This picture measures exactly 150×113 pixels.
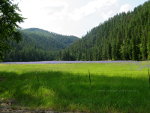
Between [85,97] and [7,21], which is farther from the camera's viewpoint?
[7,21]

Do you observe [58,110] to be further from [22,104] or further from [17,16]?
[17,16]

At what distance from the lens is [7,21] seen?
27297 mm

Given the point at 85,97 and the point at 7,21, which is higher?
the point at 7,21

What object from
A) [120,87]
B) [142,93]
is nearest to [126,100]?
[142,93]

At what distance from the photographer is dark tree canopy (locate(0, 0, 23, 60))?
87.7 feet

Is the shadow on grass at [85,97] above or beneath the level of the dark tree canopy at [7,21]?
beneath

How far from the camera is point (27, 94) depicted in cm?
1684

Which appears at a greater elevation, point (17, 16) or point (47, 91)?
point (17, 16)

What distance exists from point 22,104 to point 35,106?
1180 mm

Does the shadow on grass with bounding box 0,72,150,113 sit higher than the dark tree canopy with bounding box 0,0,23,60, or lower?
lower

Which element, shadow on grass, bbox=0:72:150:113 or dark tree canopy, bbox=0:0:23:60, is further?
dark tree canopy, bbox=0:0:23:60

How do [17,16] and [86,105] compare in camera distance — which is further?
[17,16]

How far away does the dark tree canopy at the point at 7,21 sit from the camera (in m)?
26.7

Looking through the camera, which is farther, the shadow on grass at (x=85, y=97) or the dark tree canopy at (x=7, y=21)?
the dark tree canopy at (x=7, y=21)
